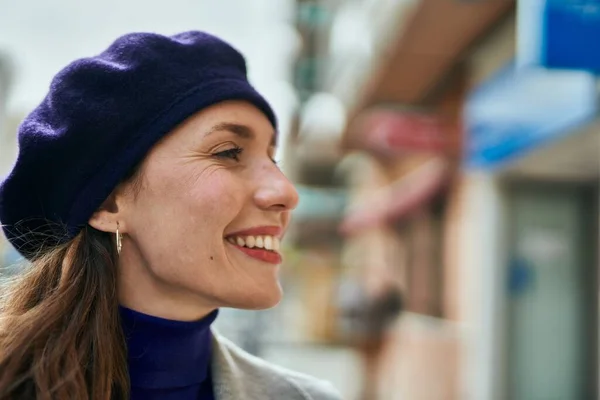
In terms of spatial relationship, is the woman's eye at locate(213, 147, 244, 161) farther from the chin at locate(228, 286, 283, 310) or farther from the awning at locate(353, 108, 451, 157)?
the awning at locate(353, 108, 451, 157)

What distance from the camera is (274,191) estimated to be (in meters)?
1.71

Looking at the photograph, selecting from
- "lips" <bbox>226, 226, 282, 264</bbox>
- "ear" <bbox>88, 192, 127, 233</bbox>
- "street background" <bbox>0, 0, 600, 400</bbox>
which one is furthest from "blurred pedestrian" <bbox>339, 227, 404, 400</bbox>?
"ear" <bbox>88, 192, 127, 233</bbox>

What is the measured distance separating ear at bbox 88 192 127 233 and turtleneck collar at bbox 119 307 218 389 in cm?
18

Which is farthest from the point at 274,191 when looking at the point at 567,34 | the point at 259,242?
the point at 567,34

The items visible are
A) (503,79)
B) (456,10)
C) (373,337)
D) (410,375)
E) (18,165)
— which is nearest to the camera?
(18,165)

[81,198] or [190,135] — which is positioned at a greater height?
[190,135]

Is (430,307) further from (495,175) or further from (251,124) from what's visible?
(251,124)

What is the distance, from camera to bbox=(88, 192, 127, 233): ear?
5.55 ft

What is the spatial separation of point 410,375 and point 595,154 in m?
4.80

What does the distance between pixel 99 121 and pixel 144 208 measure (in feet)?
0.68

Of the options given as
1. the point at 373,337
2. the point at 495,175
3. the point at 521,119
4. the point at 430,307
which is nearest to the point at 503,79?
the point at 521,119

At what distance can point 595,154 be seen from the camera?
664 centimetres

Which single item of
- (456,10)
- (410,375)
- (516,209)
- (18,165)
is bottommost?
(410,375)

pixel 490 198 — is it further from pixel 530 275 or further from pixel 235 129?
pixel 235 129
